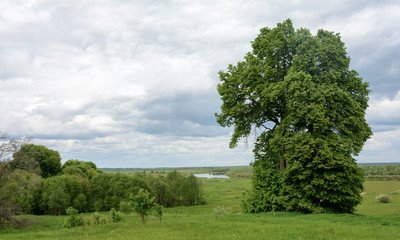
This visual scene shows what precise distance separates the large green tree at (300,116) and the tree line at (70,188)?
16822 millimetres

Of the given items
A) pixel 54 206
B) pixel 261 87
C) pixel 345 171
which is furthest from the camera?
pixel 54 206

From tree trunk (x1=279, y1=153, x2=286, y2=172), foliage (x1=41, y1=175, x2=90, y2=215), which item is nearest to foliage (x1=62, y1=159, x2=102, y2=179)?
foliage (x1=41, y1=175, x2=90, y2=215)

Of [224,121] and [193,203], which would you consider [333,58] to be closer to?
[224,121]

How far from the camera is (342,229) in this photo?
1273cm

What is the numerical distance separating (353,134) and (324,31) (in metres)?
8.90

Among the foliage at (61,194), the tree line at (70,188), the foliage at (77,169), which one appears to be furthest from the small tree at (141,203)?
the foliage at (77,169)

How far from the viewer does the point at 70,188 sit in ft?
162

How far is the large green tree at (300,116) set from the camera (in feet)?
63.5

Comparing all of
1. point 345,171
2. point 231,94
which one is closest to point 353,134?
point 345,171

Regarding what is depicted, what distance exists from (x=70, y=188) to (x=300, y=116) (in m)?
45.0

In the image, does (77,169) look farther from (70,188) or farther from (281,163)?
(281,163)

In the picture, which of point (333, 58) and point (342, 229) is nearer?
point (342, 229)

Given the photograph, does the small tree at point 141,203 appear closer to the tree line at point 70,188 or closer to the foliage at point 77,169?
the tree line at point 70,188

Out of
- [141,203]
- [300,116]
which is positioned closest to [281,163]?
[300,116]
